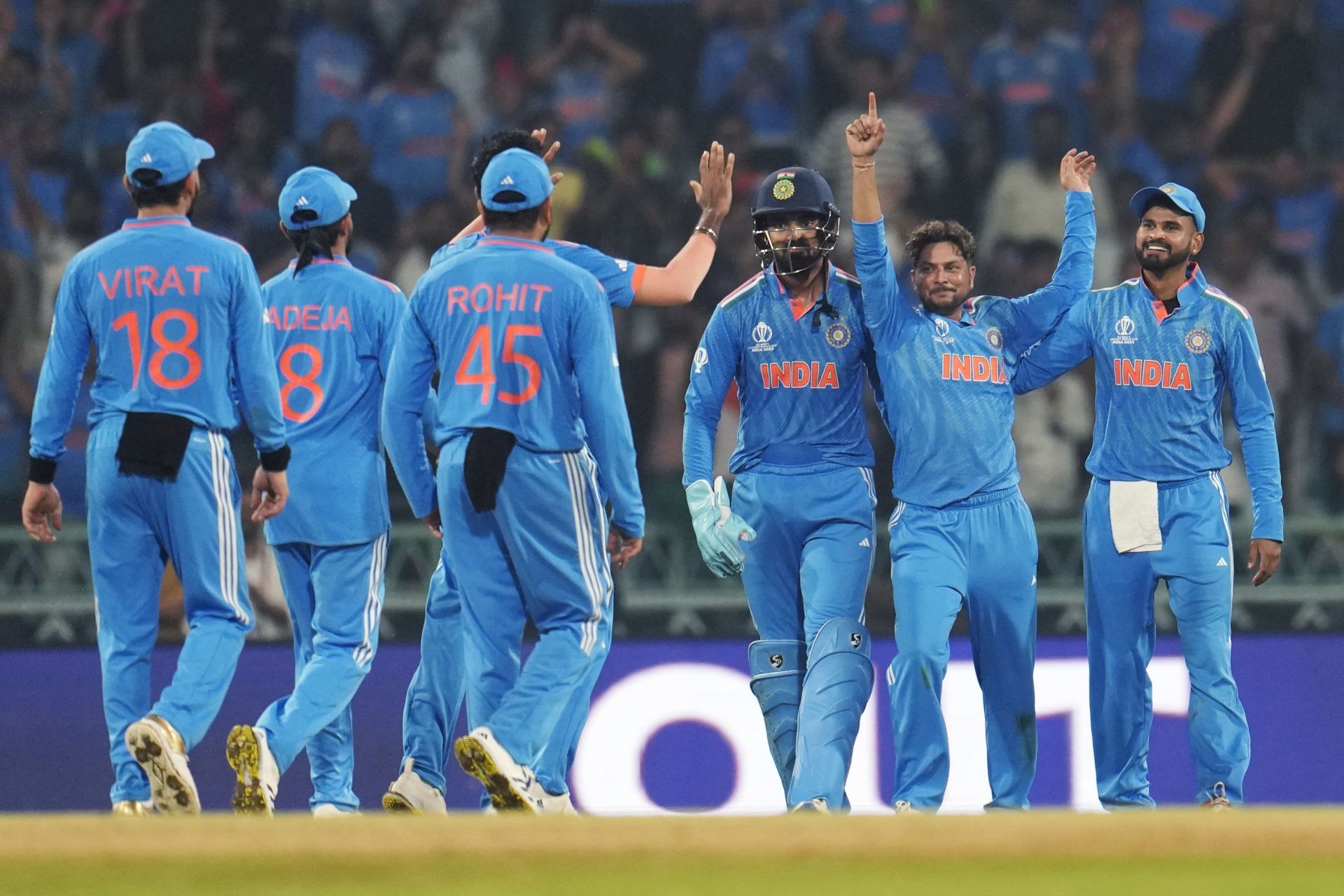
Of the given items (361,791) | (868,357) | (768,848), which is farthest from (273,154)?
(768,848)

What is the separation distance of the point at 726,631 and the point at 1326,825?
5.64 metres

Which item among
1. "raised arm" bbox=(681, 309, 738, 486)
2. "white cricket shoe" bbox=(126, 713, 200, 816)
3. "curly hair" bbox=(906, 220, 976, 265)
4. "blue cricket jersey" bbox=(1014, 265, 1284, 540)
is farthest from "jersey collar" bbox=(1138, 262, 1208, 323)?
"white cricket shoe" bbox=(126, 713, 200, 816)

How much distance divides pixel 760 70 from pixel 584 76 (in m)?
1.16

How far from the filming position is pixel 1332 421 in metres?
11.4

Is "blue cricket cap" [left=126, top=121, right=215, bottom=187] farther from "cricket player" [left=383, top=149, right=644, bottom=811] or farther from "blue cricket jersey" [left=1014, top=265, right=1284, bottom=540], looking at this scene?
"blue cricket jersey" [left=1014, top=265, right=1284, bottom=540]

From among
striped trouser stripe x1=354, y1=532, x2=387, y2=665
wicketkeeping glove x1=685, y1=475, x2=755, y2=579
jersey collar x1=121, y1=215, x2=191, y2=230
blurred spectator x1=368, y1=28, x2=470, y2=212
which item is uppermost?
blurred spectator x1=368, y1=28, x2=470, y2=212

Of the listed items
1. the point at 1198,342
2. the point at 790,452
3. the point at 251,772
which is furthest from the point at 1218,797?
the point at 251,772

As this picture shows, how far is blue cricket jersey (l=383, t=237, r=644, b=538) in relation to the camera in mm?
6516

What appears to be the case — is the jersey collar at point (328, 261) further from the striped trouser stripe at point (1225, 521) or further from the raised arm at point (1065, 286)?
the striped trouser stripe at point (1225, 521)

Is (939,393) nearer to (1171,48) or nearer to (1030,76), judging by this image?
(1030,76)

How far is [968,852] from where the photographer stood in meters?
4.67

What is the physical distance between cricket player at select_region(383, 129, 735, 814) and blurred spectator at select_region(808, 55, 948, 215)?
475 centimetres

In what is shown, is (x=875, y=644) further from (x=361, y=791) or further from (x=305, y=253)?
(x=305, y=253)

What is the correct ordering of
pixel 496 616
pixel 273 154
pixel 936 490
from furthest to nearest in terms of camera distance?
pixel 273 154 < pixel 936 490 < pixel 496 616
